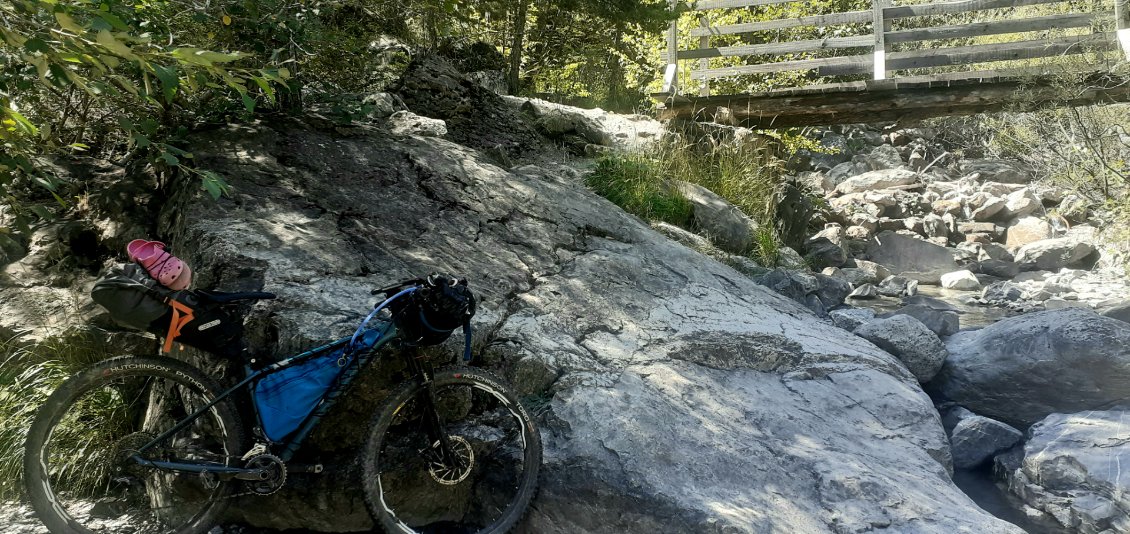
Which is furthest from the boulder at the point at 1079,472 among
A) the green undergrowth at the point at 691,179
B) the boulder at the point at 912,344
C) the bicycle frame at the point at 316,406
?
the bicycle frame at the point at 316,406

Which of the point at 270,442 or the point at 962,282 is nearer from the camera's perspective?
the point at 270,442

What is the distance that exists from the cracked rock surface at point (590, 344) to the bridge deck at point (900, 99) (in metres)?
4.42

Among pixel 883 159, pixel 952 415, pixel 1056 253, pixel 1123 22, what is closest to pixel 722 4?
pixel 1123 22

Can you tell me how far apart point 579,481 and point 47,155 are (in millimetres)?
4011

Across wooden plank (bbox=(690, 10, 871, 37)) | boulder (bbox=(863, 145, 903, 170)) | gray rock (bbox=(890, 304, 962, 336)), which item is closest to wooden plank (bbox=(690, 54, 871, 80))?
wooden plank (bbox=(690, 10, 871, 37))

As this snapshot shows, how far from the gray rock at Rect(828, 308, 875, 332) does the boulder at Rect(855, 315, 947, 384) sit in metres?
0.33

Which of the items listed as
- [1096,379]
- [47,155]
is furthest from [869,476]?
[47,155]

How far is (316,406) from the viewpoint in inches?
110

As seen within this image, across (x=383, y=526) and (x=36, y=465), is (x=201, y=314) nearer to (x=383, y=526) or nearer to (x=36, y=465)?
(x=36, y=465)

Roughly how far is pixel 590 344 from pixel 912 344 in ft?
9.10

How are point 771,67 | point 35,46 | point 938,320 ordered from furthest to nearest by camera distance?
1. point 771,67
2. point 938,320
3. point 35,46

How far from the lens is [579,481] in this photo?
300 cm

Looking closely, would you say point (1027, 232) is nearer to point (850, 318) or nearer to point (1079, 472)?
point (850, 318)

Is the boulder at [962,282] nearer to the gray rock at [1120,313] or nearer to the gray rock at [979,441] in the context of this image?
the gray rock at [1120,313]
